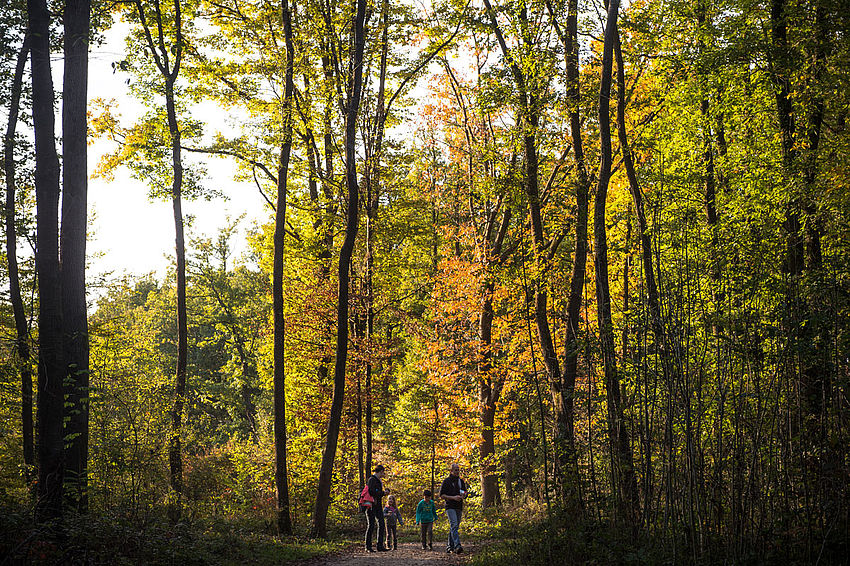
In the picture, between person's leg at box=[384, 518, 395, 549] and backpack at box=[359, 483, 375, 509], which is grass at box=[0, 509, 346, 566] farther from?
person's leg at box=[384, 518, 395, 549]

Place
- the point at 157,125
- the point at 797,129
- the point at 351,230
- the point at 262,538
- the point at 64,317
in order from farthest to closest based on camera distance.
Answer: the point at 157,125, the point at 351,230, the point at 262,538, the point at 797,129, the point at 64,317

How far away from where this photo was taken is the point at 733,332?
7.23 meters

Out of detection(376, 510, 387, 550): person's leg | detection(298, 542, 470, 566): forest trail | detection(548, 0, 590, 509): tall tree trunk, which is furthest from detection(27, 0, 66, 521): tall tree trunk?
detection(548, 0, 590, 509): tall tree trunk

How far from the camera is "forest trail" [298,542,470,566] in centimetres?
1126

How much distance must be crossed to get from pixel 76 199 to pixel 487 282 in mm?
11808

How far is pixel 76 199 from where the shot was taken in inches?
399

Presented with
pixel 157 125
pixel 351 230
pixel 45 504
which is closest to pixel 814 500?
pixel 45 504

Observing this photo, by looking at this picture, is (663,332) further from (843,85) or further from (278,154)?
(278,154)

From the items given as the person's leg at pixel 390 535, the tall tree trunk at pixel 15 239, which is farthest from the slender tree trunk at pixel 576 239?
the tall tree trunk at pixel 15 239

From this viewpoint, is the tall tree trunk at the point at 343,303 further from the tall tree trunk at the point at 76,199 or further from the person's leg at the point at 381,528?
the tall tree trunk at the point at 76,199

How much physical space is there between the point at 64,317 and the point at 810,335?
10.3 meters

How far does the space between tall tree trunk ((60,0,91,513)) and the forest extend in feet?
0.14

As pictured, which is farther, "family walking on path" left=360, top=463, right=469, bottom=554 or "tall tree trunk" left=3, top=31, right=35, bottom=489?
"tall tree trunk" left=3, top=31, right=35, bottom=489

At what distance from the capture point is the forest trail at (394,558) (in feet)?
36.9
